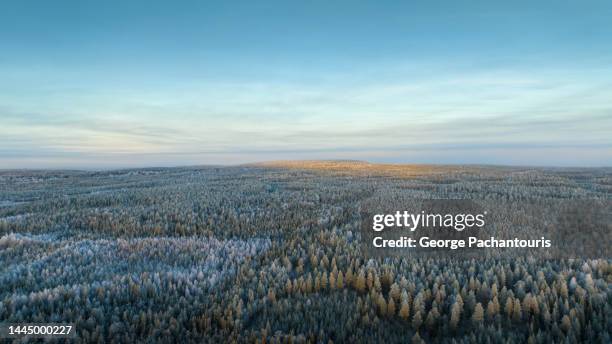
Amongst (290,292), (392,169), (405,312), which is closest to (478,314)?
Answer: (405,312)

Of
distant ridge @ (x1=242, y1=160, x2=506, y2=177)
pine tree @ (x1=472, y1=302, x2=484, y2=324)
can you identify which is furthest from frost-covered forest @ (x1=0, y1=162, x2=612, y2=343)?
distant ridge @ (x1=242, y1=160, x2=506, y2=177)

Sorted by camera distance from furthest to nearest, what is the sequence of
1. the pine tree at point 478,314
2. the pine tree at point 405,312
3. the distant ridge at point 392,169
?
the distant ridge at point 392,169 < the pine tree at point 405,312 < the pine tree at point 478,314

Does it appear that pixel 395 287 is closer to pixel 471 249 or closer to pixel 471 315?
pixel 471 315

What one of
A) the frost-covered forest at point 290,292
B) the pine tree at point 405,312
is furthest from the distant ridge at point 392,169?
the pine tree at point 405,312

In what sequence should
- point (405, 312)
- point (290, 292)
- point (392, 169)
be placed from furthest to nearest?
point (392, 169) → point (290, 292) → point (405, 312)

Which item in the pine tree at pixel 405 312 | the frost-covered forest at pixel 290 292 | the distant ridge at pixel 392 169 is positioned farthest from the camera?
the distant ridge at pixel 392 169

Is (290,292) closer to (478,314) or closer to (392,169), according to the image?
(478,314)

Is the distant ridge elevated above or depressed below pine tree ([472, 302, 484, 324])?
above

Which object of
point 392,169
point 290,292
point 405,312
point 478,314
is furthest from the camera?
point 392,169

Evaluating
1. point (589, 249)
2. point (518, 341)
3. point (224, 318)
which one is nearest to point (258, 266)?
point (224, 318)

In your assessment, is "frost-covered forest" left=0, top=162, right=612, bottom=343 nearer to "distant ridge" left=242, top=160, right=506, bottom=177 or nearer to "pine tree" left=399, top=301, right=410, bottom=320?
"pine tree" left=399, top=301, right=410, bottom=320

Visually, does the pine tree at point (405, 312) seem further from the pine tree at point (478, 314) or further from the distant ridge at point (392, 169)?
the distant ridge at point (392, 169)
